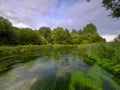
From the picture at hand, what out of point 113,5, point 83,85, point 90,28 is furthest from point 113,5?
point 90,28

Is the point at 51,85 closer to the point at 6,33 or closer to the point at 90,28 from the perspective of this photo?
the point at 6,33

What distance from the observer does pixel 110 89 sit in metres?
8.19

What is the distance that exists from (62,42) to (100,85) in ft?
211

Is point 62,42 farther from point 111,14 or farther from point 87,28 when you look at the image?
point 111,14

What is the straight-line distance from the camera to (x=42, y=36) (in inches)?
2729

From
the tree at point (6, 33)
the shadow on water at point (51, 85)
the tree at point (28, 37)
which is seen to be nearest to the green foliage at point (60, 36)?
the tree at point (28, 37)

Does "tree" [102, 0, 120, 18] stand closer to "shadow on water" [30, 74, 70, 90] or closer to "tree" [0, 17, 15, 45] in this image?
"shadow on water" [30, 74, 70, 90]

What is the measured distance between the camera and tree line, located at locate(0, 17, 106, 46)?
1525 inches

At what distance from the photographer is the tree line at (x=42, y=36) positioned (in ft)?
127

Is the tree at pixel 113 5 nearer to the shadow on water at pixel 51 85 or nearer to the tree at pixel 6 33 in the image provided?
the shadow on water at pixel 51 85

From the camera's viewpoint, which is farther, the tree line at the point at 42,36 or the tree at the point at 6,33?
the tree line at the point at 42,36

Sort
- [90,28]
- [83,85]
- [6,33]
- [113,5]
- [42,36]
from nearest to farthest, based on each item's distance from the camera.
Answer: [83,85], [113,5], [6,33], [42,36], [90,28]

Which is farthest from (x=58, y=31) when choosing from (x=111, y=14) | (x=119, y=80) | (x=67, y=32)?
(x=119, y=80)

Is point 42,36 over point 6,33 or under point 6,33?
under
